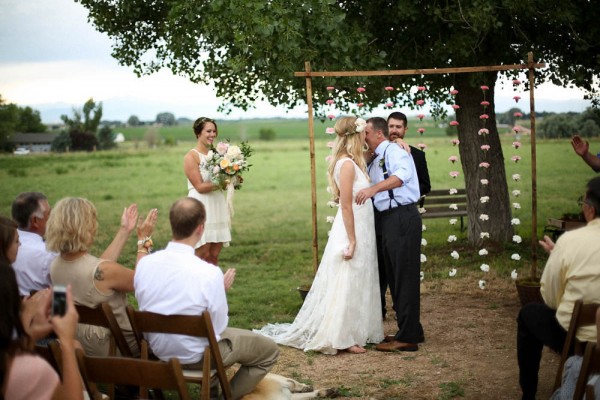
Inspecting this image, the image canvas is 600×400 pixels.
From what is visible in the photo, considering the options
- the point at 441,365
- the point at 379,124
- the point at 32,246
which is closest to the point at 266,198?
the point at 379,124

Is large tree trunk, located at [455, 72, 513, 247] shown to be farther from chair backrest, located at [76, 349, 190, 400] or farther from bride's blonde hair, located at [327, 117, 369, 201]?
chair backrest, located at [76, 349, 190, 400]

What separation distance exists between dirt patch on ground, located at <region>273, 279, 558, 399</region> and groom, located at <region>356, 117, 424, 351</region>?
28 cm

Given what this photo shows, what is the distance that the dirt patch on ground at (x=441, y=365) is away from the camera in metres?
6.69

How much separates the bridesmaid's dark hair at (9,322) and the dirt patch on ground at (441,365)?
379 cm

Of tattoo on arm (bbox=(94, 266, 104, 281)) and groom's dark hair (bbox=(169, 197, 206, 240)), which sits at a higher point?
groom's dark hair (bbox=(169, 197, 206, 240))

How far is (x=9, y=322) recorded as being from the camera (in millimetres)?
3217

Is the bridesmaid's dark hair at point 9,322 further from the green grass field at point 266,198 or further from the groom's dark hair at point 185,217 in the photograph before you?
the green grass field at point 266,198

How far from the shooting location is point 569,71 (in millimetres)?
12609

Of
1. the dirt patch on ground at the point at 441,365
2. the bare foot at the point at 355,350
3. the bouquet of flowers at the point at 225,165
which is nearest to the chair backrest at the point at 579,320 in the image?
the dirt patch on ground at the point at 441,365

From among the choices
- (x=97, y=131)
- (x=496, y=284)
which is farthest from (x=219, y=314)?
(x=97, y=131)

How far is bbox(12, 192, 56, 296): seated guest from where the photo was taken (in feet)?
19.5

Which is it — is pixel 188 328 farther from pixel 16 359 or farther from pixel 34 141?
pixel 34 141

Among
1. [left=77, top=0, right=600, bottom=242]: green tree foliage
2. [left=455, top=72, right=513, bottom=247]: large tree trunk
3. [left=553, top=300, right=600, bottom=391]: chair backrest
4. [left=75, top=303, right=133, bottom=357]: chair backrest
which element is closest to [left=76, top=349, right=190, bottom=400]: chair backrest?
[left=75, top=303, right=133, bottom=357]: chair backrest

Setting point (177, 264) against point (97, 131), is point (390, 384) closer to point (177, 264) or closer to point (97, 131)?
point (177, 264)
